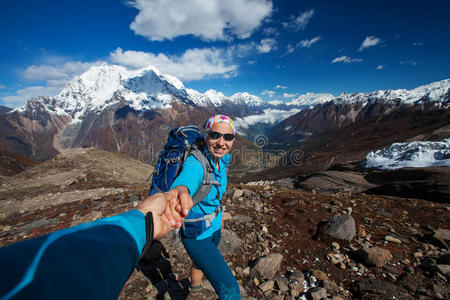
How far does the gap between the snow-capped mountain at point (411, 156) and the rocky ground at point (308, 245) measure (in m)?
25.6

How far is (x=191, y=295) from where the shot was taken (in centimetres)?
387

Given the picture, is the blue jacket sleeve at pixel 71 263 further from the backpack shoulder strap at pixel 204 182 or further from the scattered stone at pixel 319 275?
the scattered stone at pixel 319 275

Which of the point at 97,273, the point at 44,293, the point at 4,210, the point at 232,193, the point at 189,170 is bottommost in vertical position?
the point at 4,210

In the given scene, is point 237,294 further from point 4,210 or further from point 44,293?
point 4,210

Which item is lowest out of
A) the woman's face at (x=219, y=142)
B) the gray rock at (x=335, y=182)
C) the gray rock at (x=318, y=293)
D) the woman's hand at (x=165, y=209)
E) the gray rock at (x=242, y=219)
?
the gray rock at (x=335, y=182)

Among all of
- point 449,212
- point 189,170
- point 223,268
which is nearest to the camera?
point 189,170

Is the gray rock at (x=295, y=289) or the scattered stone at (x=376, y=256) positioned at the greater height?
the scattered stone at (x=376, y=256)

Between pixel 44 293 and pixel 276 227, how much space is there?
275 inches

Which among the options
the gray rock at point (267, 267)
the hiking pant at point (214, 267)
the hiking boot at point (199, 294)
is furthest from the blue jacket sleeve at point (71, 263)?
the gray rock at point (267, 267)

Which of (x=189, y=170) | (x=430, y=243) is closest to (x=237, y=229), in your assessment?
(x=189, y=170)

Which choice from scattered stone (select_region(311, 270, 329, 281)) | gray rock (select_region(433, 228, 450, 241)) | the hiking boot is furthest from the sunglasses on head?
→ gray rock (select_region(433, 228, 450, 241))

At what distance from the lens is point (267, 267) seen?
5.00 meters

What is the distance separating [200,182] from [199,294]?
8.47 ft

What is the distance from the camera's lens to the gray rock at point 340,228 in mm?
6012
